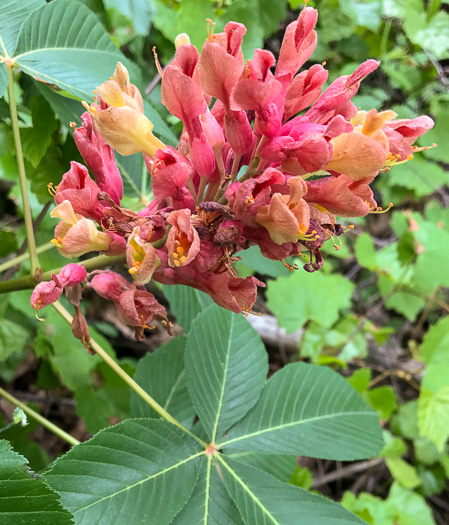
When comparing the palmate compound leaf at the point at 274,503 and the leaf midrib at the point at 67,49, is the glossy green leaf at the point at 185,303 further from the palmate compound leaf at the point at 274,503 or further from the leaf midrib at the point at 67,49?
the leaf midrib at the point at 67,49

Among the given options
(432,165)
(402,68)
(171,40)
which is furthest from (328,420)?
(402,68)

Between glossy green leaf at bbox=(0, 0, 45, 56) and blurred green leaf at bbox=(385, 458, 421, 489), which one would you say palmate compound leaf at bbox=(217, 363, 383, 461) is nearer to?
glossy green leaf at bbox=(0, 0, 45, 56)

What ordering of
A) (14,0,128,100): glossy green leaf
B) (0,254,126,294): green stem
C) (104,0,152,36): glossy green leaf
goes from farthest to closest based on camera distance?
(104,0,152,36): glossy green leaf, (14,0,128,100): glossy green leaf, (0,254,126,294): green stem

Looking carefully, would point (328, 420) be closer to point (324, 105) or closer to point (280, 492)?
point (280, 492)

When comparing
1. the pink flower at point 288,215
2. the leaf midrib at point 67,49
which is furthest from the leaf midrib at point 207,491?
the leaf midrib at point 67,49

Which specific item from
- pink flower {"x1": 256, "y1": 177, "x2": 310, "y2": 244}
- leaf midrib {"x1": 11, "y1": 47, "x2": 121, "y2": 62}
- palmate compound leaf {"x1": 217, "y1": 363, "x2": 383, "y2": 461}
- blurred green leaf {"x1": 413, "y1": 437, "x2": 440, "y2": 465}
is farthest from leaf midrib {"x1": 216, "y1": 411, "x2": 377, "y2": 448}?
blurred green leaf {"x1": 413, "y1": 437, "x2": 440, "y2": 465}
